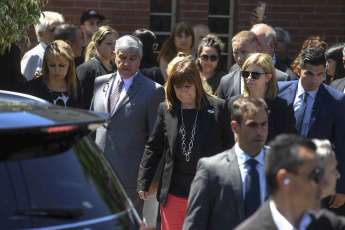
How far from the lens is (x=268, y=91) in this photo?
244 inches

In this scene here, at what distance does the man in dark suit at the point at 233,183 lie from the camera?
4344 millimetres

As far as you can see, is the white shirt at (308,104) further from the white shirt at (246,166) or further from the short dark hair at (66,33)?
the short dark hair at (66,33)

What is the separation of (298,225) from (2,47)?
4336mm

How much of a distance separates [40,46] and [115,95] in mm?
2502

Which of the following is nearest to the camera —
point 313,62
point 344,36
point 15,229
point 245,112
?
point 15,229

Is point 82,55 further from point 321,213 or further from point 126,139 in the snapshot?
point 321,213

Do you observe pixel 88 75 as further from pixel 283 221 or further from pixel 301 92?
pixel 283 221

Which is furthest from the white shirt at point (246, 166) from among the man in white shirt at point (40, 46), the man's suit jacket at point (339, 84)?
the man in white shirt at point (40, 46)

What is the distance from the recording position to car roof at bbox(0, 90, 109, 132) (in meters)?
3.30

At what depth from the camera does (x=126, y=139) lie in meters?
6.77

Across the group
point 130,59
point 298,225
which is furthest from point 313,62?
point 298,225

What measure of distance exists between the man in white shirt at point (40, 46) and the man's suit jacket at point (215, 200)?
478 cm

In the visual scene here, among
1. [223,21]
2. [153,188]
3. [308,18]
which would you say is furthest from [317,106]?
[223,21]

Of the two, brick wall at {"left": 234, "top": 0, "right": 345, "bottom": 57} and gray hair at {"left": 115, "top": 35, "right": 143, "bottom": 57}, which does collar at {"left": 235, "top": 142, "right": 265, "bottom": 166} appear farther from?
brick wall at {"left": 234, "top": 0, "right": 345, "bottom": 57}
